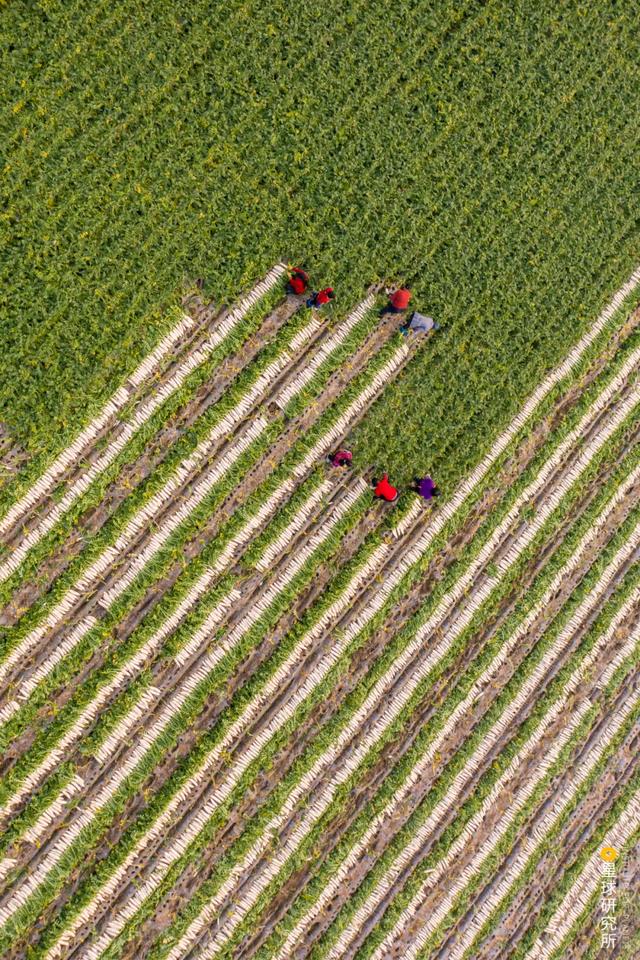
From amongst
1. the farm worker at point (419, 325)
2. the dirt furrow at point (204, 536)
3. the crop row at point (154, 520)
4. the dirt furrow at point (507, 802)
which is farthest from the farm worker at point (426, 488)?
the dirt furrow at point (507, 802)

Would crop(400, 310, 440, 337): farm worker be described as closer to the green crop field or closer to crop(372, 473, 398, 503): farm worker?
the green crop field

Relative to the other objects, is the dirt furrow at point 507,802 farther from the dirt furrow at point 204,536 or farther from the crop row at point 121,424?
the crop row at point 121,424

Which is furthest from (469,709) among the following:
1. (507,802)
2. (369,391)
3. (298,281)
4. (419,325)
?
(298,281)

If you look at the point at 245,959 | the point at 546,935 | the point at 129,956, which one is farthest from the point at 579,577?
the point at 129,956

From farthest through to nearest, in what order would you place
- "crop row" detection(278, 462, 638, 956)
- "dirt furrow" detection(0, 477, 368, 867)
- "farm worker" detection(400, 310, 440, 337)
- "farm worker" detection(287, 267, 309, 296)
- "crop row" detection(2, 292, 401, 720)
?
"farm worker" detection(400, 310, 440, 337), "farm worker" detection(287, 267, 309, 296), "crop row" detection(278, 462, 638, 956), "crop row" detection(2, 292, 401, 720), "dirt furrow" detection(0, 477, 368, 867)

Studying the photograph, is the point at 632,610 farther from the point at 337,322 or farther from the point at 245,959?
the point at 245,959

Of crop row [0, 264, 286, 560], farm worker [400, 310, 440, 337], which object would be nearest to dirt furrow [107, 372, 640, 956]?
crop row [0, 264, 286, 560]
